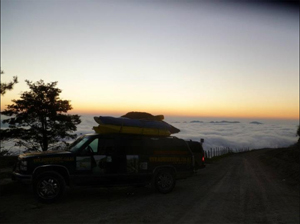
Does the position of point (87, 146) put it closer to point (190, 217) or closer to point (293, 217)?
point (190, 217)

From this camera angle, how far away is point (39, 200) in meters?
7.70

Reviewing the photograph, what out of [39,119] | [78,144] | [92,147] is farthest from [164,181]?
[39,119]

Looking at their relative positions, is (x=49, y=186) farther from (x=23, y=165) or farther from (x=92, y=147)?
(x=92, y=147)

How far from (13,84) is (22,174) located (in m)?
16.4

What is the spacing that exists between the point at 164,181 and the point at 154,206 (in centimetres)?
192

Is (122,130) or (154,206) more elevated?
(122,130)

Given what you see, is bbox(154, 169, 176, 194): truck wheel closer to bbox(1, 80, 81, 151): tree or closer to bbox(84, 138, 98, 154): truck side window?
bbox(84, 138, 98, 154): truck side window

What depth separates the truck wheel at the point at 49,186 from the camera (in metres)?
7.72

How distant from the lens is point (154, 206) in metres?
7.64

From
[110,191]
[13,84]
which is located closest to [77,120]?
[13,84]

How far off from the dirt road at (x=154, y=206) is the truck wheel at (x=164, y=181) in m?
0.27

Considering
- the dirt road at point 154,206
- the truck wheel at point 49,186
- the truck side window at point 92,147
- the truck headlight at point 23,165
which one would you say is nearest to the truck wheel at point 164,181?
the dirt road at point 154,206

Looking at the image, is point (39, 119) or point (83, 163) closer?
point (83, 163)

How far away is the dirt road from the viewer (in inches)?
253
